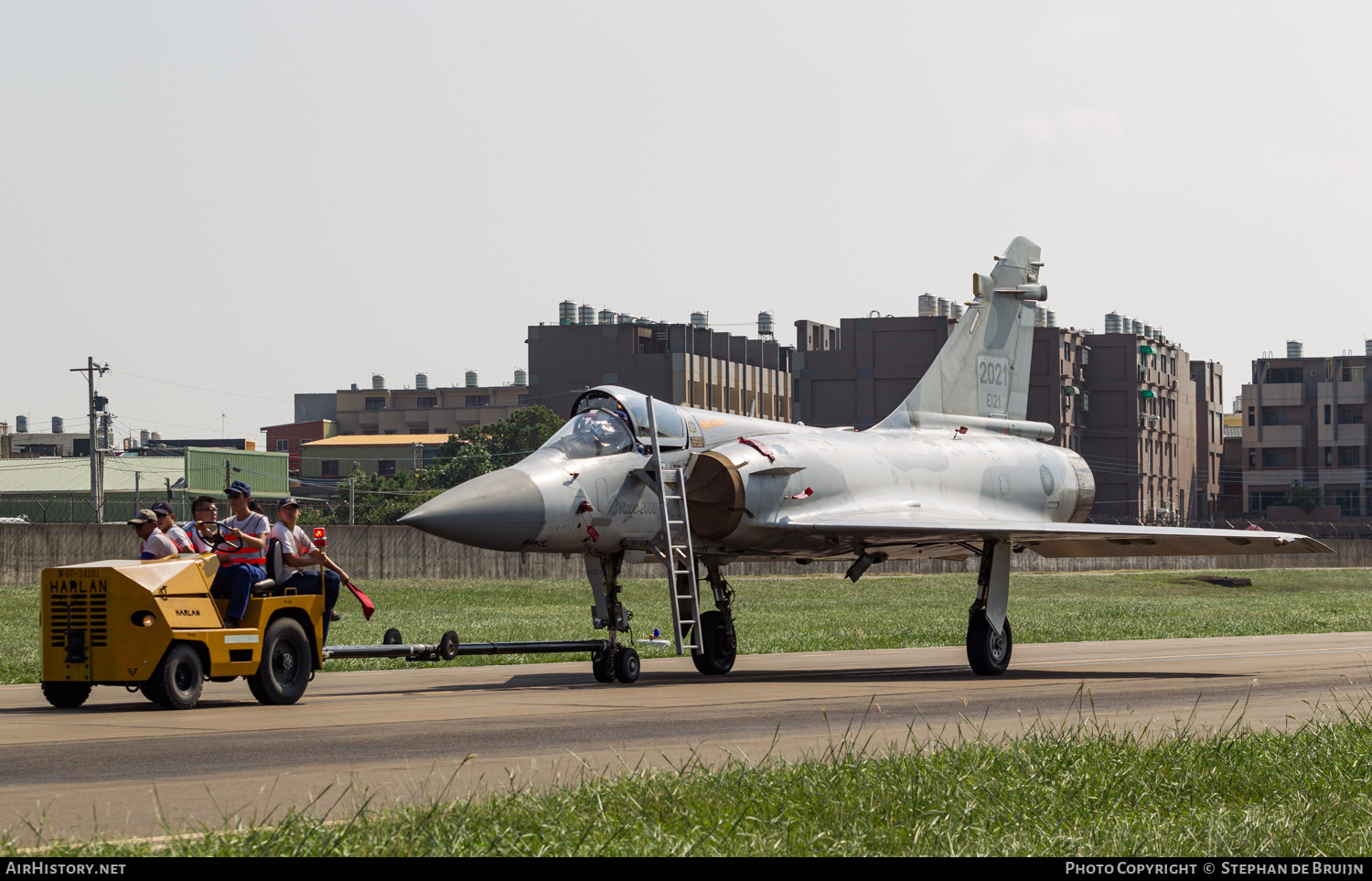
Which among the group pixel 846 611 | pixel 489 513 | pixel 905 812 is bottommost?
pixel 846 611

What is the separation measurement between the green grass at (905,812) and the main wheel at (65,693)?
706 centimetres

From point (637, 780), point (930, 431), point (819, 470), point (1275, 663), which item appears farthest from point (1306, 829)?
point (930, 431)

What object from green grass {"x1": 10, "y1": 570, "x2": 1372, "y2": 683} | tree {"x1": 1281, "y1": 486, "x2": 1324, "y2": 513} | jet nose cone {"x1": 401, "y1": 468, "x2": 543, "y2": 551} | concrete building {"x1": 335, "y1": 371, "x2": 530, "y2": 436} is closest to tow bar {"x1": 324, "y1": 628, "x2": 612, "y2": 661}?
jet nose cone {"x1": 401, "y1": 468, "x2": 543, "y2": 551}

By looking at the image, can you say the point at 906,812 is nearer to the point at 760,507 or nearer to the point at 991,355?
the point at 760,507

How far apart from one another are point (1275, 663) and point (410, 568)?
40.2m

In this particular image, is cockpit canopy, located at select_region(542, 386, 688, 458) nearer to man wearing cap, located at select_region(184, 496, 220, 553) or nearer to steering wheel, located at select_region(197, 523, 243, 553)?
man wearing cap, located at select_region(184, 496, 220, 553)

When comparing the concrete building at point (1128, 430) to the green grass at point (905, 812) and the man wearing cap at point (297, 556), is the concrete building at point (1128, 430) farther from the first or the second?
the green grass at point (905, 812)

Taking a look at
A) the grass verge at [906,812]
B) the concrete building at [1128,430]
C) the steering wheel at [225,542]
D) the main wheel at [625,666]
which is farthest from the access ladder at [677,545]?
the concrete building at [1128,430]

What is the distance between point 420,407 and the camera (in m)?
179

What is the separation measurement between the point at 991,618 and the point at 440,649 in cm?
785

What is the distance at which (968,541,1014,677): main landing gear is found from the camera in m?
20.5

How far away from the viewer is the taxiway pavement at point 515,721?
8.81 metres

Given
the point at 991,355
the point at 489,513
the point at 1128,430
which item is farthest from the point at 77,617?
the point at 1128,430
